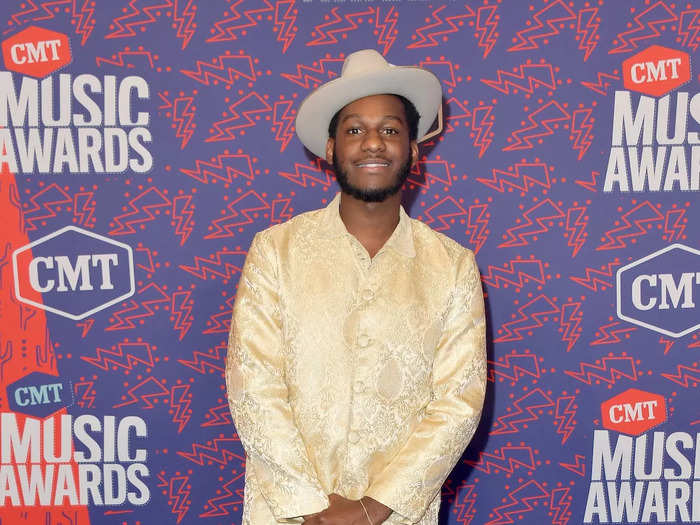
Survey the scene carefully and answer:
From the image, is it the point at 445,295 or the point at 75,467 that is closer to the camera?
the point at 445,295

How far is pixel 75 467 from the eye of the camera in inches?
110

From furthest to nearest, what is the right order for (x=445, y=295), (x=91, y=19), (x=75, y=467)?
(x=75, y=467) → (x=91, y=19) → (x=445, y=295)

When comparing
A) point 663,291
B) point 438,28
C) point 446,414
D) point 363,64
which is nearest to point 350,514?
point 446,414

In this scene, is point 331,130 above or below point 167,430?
above

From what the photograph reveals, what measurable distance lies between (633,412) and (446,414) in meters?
1.10

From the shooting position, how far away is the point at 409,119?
2277mm

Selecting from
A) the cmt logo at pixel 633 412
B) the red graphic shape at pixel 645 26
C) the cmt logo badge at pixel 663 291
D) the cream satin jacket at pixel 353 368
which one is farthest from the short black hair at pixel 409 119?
the cmt logo at pixel 633 412

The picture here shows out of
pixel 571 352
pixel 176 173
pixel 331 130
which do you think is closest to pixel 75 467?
pixel 176 173

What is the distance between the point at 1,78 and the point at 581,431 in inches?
99.9

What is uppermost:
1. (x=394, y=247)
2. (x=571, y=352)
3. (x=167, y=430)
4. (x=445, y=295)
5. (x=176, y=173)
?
(x=176, y=173)

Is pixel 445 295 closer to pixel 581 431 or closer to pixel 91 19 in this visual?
pixel 581 431

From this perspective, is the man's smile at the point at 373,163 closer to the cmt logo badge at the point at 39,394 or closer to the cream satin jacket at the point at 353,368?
the cream satin jacket at the point at 353,368

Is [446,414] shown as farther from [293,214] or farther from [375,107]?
[293,214]

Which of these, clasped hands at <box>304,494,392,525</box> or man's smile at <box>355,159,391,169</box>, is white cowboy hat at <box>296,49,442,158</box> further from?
clasped hands at <box>304,494,392,525</box>
